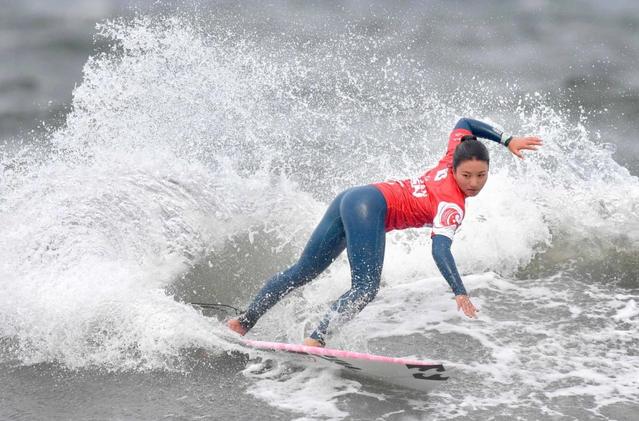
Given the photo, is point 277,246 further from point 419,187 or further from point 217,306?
point 419,187

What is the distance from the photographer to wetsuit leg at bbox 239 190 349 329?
5766mm

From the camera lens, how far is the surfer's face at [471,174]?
5.27 metres

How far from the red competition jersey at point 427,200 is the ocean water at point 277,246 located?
3.24ft

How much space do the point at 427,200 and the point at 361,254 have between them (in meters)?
0.57

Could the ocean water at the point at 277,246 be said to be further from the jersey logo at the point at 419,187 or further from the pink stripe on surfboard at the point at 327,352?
the jersey logo at the point at 419,187

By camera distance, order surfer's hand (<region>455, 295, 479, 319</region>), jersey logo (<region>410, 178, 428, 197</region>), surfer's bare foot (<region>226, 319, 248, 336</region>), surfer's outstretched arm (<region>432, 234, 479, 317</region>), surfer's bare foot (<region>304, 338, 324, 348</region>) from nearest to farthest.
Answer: surfer's hand (<region>455, 295, 479, 319</region>), surfer's outstretched arm (<region>432, 234, 479, 317</region>), surfer's bare foot (<region>304, 338, 324, 348</region>), jersey logo (<region>410, 178, 428, 197</region>), surfer's bare foot (<region>226, 319, 248, 336</region>)

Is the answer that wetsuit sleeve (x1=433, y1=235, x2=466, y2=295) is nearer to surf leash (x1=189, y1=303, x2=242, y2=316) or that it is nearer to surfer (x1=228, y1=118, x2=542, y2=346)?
surfer (x1=228, y1=118, x2=542, y2=346)

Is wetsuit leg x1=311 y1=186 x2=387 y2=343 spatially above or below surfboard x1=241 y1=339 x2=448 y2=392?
above

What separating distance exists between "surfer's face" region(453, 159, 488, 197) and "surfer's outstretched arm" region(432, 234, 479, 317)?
400 millimetres

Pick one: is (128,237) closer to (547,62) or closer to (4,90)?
(4,90)

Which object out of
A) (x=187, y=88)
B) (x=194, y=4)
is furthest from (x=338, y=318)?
(x=194, y=4)

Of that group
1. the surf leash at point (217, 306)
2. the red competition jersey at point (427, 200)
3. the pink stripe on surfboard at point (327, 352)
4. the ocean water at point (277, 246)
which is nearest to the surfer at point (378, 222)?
the red competition jersey at point (427, 200)

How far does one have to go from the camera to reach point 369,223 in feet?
18.1

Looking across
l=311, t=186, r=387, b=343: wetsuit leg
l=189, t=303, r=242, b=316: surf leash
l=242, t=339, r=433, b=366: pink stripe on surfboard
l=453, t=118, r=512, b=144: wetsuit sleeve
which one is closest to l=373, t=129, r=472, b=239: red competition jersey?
l=311, t=186, r=387, b=343: wetsuit leg
